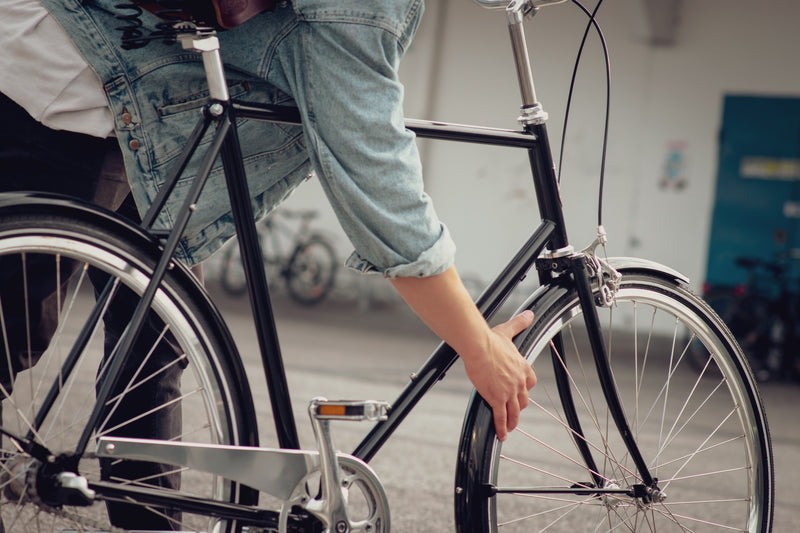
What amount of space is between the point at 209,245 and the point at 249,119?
26 centimetres

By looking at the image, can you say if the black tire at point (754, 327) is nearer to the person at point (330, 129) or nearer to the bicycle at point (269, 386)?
the bicycle at point (269, 386)

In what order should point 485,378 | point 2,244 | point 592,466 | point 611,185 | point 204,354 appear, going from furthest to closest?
1. point 611,185
2. point 592,466
3. point 485,378
4. point 204,354
5. point 2,244

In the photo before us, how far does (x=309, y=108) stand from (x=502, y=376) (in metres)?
0.58

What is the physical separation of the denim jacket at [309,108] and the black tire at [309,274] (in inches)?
294

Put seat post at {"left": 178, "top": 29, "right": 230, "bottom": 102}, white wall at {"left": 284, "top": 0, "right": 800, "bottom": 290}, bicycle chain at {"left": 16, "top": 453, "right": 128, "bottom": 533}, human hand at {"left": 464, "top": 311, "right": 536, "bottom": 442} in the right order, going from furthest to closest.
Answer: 1. white wall at {"left": 284, "top": 0, "right": 800, "bottom": 290}
2. human hand at {"left": 464, "top": 311, "right": 536, "bottom": 442}
3. seat post at {"left": 178, "top": 29, "right": 230, "bottom": 102}
4. bicycle chain at {"left": 16, "top": 453, "right": 128, "bottom": 533}

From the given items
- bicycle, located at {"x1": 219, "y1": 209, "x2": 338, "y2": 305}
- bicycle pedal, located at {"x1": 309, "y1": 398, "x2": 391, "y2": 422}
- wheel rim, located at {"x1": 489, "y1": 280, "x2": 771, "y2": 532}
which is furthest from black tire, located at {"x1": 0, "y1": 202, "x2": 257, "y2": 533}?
bicycle, located at {"x1": 219, "y1": 209, "x2": 338, "y2": 305}

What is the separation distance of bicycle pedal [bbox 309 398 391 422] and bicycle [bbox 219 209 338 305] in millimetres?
7436

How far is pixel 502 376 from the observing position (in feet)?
4.89

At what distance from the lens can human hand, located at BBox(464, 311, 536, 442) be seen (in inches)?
58.0

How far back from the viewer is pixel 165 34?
1355 mm

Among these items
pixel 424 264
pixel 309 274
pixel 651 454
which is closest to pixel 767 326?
pixel 651 454

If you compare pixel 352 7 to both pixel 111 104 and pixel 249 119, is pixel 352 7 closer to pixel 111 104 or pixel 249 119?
pixel 249 119

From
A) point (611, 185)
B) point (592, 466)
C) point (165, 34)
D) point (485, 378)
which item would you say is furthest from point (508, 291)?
point (611, 185)

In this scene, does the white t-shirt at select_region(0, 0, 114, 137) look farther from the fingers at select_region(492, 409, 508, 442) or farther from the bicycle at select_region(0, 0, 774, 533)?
the fingers at select_region(492, 409, 508, 442)
